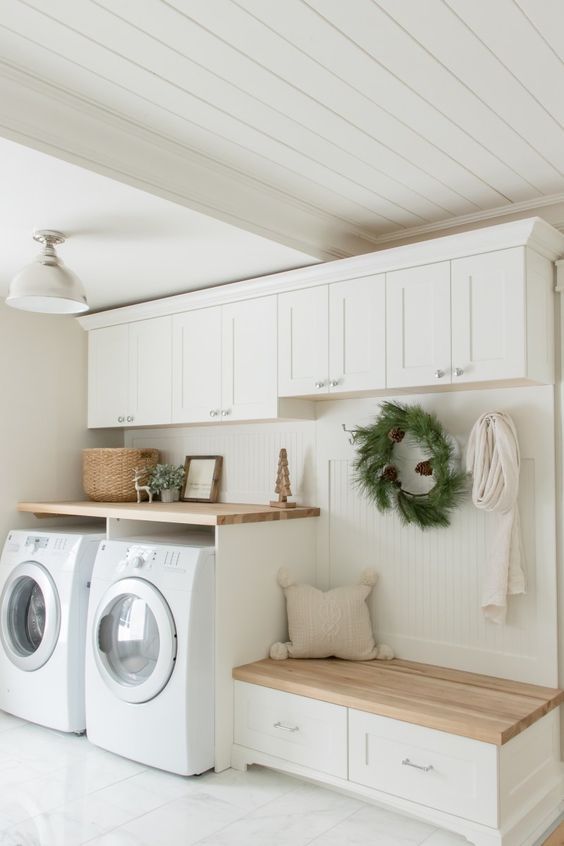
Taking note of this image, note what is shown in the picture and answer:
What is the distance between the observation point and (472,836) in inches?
95.4

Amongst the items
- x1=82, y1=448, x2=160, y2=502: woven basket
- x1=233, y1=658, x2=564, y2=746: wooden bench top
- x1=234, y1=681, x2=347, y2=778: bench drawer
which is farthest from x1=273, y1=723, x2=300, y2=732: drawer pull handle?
x1=82, y1=448, x2=160, y2=502: woven basket

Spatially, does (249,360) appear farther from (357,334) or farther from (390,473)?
(390,473)

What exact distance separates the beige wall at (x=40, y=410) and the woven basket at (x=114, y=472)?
→ 27cm

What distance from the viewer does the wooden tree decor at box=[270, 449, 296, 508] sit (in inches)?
138

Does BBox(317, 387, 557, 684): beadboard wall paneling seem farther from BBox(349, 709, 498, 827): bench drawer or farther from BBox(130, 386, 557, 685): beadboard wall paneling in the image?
BBox(349, 709, 498, 827): bench drawer

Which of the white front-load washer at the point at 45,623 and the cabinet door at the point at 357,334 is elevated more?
the cabinet door at the point at 357,334

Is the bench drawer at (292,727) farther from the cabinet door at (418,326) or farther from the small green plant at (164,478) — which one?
the cabinet door at (418,326)

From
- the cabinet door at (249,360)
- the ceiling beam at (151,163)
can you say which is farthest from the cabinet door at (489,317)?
the cabinet door at (249,360)

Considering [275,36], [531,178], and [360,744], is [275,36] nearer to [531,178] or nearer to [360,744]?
[531,178]

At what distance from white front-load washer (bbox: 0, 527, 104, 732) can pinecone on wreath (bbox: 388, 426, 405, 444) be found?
1.49 metres

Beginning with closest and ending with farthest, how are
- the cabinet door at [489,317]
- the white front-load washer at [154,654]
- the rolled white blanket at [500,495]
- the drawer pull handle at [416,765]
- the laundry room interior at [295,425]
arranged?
the laundry room interior at [295,425], the drawer pull handle at [416,765], the cabinet door at [489,317], the rolled white blanket at [500,495], the white front-load washer at [154,654]

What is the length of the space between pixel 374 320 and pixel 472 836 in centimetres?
191

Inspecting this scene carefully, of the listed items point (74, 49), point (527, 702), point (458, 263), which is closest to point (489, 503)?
point (527, 702)

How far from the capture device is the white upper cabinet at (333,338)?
10.2ft
